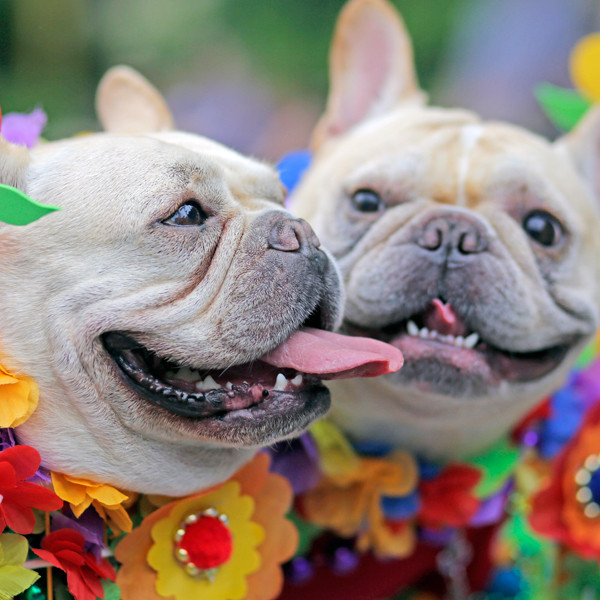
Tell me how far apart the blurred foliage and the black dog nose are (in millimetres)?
3328

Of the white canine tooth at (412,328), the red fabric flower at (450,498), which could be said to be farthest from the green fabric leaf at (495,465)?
the white canine tooth at (412,328)

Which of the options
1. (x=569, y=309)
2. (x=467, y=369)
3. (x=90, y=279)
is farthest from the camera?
(x=569, y=309)

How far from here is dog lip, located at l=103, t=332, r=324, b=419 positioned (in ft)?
3.94

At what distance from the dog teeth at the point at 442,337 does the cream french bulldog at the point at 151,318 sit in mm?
313

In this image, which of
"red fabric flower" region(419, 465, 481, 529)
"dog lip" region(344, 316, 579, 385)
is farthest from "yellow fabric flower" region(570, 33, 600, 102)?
"red fabric flower" region(419, 465, 481, 529)

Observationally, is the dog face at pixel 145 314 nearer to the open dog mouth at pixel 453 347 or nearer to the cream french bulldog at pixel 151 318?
the cream french bulldog at pixel 151 318

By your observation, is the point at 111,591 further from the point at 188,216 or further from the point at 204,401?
the point at 188,216

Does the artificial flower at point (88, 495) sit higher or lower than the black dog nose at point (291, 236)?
lower

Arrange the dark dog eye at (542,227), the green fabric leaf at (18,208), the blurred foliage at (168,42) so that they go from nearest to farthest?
the green fabric leaf at (18,208) < the dark dog eye at (542,227) < the blurred foliage at (168,42)

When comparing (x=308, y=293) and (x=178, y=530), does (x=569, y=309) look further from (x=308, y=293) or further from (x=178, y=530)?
(x=178, y=530)

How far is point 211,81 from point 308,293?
173 inches

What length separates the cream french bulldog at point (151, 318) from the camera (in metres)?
1.18

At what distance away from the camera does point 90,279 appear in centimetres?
118

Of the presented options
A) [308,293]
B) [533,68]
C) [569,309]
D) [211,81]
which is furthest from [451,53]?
[308,293]
